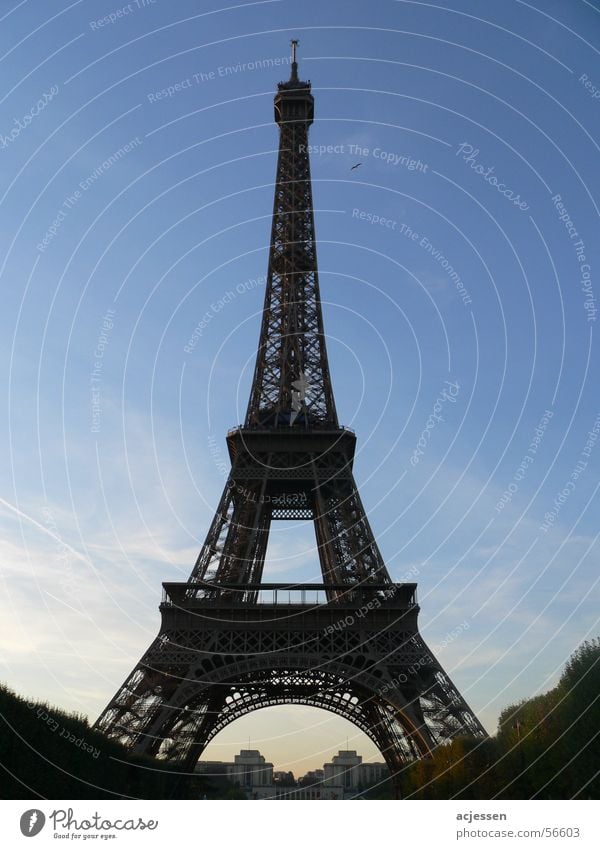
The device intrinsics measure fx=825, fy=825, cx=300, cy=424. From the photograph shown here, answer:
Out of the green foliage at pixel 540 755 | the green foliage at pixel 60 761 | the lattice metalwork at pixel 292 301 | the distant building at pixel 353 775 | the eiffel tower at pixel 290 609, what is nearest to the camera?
the green foliage at pixel 60 761

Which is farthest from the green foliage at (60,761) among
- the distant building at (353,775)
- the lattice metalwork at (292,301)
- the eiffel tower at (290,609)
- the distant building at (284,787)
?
the distant building at (353,775)

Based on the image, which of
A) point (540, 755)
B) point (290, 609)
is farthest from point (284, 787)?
point (540, 755)

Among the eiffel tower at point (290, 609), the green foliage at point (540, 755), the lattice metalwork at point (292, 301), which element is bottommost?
the green foliage at point (540, 755)

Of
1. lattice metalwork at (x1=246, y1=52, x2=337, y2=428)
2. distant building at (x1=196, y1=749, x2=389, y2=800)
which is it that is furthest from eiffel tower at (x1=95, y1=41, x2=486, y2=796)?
distant building at (x1=196, y1=749, x2=389, y2=800)

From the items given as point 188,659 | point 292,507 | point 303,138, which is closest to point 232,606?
point 188,659

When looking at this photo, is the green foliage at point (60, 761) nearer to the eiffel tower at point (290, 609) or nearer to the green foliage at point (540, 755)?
the eiffel tower at point (290, 609)

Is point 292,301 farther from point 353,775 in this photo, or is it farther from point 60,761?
point 353,775

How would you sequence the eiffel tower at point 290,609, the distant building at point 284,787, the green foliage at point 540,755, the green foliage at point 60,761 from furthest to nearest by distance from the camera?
the distant building at point 284,787, the eiffel tower at point 290,609, the green foliage at point 540,755, the green foliage at point 60,761
